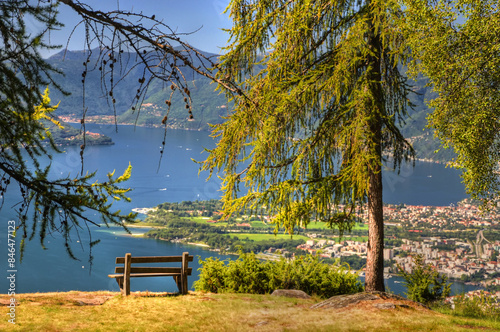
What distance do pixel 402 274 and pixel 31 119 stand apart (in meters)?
8.74

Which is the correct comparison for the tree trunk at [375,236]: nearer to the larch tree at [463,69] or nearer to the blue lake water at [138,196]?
the larch tree at [463,69]

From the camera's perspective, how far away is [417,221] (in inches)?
1811

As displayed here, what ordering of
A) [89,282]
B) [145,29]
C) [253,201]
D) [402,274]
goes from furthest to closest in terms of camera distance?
[89,282] → [402,274] → [253,201] → [145,29]

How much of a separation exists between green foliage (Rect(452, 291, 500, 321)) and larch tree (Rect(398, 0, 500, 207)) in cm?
217

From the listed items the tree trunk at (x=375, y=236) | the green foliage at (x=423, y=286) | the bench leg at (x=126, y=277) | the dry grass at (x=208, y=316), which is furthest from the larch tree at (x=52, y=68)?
the green foliage at (x=423, y=286)

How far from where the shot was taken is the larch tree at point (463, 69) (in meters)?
8.18

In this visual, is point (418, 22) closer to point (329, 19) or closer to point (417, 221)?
point (329, 19)

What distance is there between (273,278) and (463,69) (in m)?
6.12

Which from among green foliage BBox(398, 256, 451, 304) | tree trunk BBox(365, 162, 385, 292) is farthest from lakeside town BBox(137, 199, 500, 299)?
tree trunk BBox(365, 162, 385, 292)

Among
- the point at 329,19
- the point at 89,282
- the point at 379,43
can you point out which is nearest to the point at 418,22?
the point at 379,43

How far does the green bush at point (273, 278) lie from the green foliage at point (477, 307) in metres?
2.11

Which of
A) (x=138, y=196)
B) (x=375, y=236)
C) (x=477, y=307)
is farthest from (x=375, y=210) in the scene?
(x=138, y=196)

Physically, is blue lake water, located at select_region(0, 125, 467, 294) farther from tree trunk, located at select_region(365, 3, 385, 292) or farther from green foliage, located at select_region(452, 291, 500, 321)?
tree trunk, located at select_region(365, 3, 385, 292)

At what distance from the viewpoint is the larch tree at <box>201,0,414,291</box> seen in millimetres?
8164
